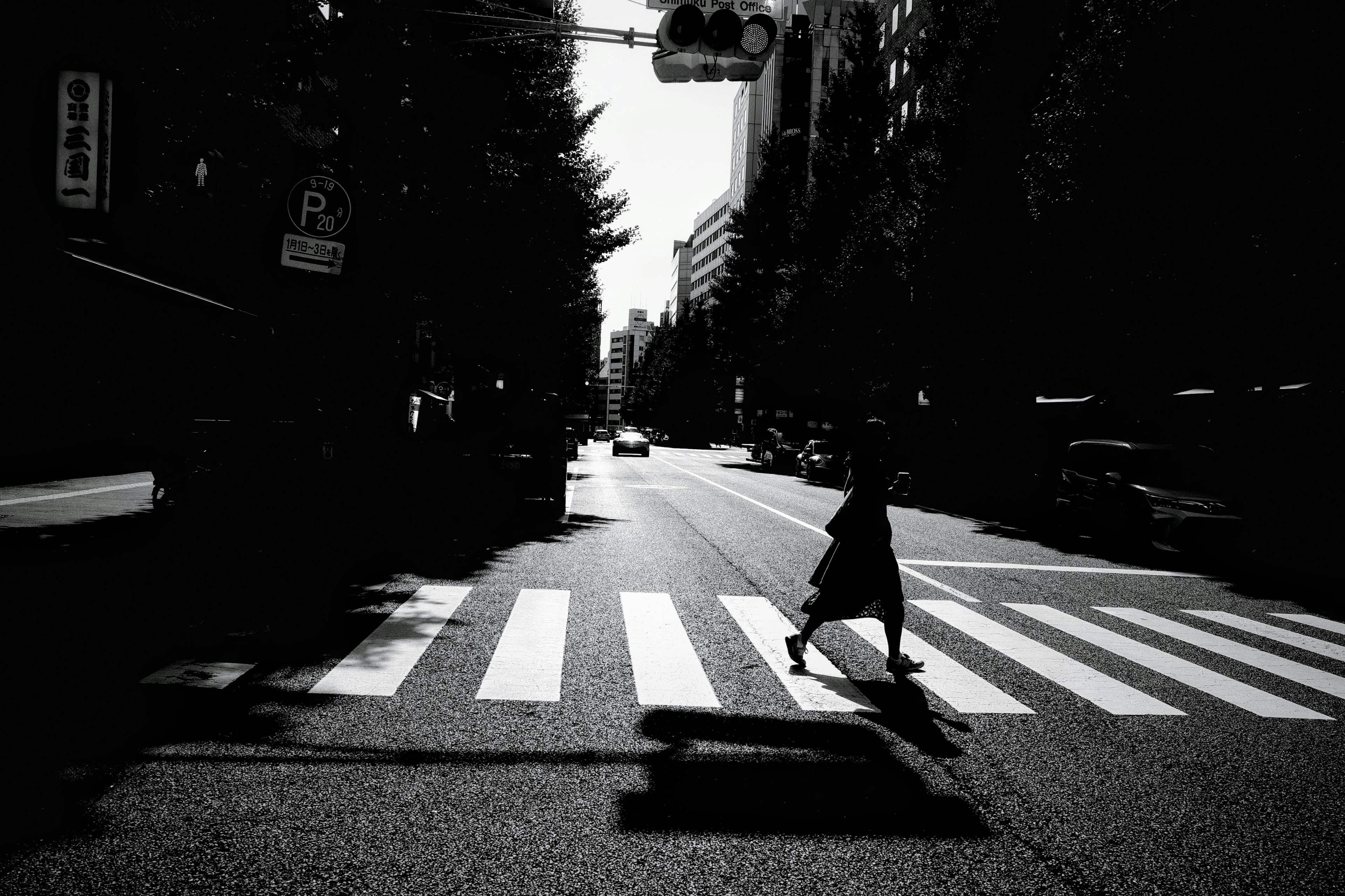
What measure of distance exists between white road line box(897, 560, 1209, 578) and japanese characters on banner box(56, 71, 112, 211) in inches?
434

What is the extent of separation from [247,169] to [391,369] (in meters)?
4.25

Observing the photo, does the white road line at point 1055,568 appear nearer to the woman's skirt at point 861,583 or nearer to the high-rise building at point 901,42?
the woman's skirt at point 861,583

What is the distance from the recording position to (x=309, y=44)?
1459cm

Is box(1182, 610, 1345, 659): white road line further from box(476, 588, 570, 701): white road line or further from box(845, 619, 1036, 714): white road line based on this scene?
box(476, 588, 570, 701): white road line

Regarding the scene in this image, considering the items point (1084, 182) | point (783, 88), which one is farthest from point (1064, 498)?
point (783, 88)

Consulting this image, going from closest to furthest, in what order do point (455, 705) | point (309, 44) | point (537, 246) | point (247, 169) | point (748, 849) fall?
point (748, 849) < point (455, 705) < point (309, 44) < point (247, 169) < point (537, 246)

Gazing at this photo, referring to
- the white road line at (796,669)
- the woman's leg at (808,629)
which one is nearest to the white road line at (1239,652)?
the white road line at (796,669)

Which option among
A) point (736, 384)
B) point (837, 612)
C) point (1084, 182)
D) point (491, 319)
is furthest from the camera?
point (736, 384)

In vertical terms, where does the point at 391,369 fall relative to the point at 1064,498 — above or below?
above

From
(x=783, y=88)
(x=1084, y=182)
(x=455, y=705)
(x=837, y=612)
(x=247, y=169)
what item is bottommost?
(x=455, y=705)

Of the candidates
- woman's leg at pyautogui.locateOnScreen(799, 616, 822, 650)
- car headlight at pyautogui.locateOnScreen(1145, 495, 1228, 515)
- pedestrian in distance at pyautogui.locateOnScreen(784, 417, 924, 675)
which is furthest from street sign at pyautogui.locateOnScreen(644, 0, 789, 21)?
car headlight at pyautogui.locateOnScreen(1145, 495, 1228, 515)

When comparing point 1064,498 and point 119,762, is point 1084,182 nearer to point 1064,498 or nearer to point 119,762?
point 1064,498

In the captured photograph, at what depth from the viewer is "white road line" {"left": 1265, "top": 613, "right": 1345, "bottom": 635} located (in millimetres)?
9039

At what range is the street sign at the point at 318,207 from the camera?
1073 centimetres
